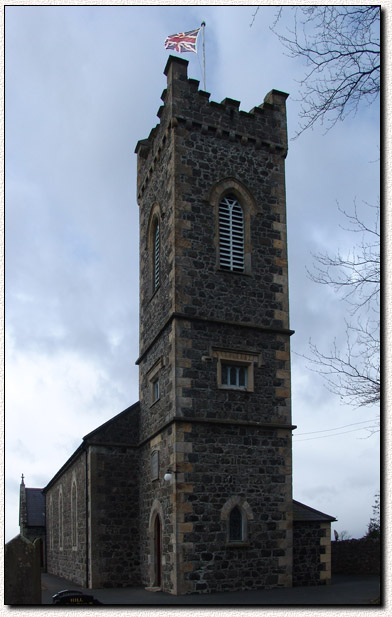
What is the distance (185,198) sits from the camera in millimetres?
19000

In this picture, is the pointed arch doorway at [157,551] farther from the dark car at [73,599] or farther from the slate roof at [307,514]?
the dark car at [73,599]

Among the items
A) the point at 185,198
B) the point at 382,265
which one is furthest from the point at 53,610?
the point at 185,198

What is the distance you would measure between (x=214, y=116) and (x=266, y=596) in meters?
12.9

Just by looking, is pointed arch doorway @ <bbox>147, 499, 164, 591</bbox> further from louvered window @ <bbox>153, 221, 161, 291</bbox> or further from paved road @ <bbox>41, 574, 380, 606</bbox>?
louvered window @ <bbox>153, 221, 161, 291</bbox>

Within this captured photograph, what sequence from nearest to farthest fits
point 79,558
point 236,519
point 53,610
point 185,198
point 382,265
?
Answer: point 382,265
point 53,610
point 236,519
point 185,198
point 79,558

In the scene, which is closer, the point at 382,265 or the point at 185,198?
the point at 382,265

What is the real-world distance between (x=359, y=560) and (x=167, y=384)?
10431mm

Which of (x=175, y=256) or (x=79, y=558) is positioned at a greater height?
(x=175, y=256)

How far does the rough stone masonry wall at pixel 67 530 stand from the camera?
22.5m

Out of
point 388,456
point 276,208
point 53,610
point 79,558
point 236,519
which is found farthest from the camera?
point 79,558

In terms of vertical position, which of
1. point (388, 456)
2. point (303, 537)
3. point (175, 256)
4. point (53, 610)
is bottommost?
point (303, 537)

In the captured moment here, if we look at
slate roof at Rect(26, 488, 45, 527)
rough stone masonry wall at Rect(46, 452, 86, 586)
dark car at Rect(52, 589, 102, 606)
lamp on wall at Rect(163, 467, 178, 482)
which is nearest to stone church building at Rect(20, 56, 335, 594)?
lamp on wall at Rect(163, 467, 178, 482)

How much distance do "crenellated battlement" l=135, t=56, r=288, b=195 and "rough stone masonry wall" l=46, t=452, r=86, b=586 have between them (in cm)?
1089

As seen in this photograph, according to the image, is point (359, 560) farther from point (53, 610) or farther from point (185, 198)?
point (53, 610)
